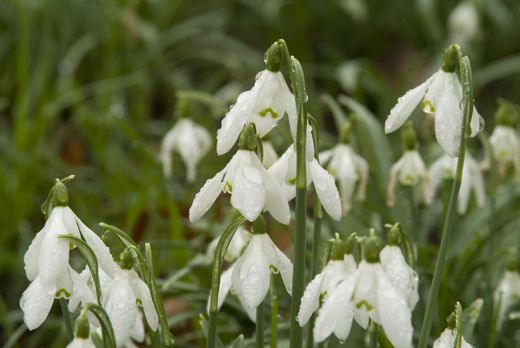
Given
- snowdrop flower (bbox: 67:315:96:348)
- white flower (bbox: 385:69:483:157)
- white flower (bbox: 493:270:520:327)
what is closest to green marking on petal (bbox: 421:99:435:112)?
white flower (bbox: 385:69:483:157)

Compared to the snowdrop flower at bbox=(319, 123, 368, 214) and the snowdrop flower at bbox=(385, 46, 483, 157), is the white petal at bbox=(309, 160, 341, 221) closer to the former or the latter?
the snowdrop flower at bbox=(385, 46, 483, 157)

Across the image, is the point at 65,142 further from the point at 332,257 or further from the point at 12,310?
the point at 332,257

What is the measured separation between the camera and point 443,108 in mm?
1732

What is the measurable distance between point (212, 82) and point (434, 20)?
1.21 m

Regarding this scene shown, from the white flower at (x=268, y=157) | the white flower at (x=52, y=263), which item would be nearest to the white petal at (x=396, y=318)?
the white flower at (x=52, y=263)

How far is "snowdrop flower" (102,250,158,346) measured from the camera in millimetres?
1680

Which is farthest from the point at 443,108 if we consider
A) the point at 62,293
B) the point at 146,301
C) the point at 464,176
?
the point at 464,176

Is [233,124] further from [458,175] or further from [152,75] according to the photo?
[152,75]

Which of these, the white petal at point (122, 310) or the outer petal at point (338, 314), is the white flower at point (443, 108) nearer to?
the outer petal at point (338, 314)

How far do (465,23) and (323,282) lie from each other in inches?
139

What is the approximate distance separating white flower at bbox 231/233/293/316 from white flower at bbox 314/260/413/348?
211 millimetres

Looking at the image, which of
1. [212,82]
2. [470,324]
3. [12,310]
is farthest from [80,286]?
[212,82]

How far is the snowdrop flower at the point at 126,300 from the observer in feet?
5.51

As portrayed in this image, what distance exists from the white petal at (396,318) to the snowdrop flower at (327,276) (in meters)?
0.15
